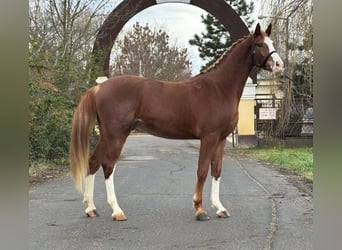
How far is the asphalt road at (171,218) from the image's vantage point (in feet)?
10.8

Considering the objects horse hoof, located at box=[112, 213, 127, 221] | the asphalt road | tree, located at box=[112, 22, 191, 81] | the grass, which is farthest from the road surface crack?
tree, located at box=[112, 22, 191, 81]

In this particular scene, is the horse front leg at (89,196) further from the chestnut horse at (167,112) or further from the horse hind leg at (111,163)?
the horse hind leg at (111,163)

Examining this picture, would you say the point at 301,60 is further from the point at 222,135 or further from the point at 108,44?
the point at 222,135

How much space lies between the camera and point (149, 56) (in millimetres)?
17469

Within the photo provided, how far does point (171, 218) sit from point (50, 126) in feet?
16.6

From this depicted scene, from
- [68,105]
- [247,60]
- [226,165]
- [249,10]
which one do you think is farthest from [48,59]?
[249,10]

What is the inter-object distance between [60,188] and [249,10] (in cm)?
1387

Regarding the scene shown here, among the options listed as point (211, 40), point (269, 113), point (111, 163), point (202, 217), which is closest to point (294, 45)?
point (269, 113)

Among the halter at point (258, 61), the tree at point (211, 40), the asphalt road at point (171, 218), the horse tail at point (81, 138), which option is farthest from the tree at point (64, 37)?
the tree at point (211, 40)

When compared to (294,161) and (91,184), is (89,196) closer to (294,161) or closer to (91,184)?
(91,184)

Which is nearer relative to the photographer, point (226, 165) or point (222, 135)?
point (222, 135)

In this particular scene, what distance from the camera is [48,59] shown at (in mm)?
8336

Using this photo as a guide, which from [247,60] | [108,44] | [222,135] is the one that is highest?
[108,44]
